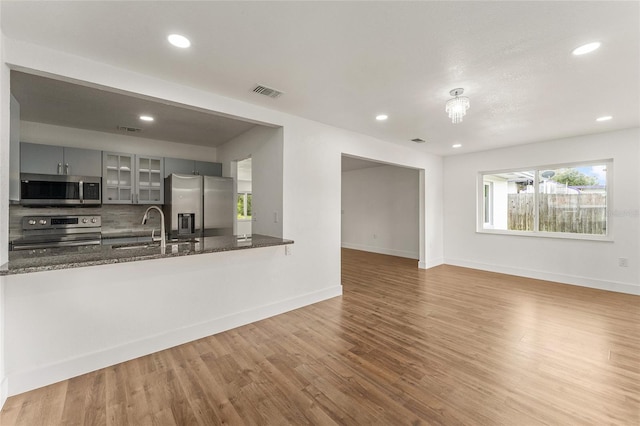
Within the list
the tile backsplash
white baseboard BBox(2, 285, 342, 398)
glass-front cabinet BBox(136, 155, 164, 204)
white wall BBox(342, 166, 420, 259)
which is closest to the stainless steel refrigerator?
glass-front cabinet BBox(136, 155, 164, 204)

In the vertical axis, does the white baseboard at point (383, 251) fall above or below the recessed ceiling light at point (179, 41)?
below

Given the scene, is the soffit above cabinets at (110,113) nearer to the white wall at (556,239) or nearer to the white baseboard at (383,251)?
the white wall at (556,239)

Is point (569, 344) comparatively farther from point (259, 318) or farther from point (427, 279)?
point (259, 318)

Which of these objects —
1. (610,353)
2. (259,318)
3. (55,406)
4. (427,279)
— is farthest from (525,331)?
(55,406)

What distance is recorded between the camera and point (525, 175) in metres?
5.46

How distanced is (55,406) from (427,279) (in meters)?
5.05

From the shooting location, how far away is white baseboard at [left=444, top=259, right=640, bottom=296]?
Answer: 14.0 feet

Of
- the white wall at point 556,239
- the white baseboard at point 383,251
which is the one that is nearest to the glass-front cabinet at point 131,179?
the white baseboard at point 383,251

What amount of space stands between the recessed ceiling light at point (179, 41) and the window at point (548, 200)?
5.99 m

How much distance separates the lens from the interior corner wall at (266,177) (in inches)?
141

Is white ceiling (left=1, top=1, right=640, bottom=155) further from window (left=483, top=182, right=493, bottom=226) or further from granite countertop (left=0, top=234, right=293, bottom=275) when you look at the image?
window (left=483, top=182, right=493, bottom=226)

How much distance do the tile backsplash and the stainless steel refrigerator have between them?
0.46m

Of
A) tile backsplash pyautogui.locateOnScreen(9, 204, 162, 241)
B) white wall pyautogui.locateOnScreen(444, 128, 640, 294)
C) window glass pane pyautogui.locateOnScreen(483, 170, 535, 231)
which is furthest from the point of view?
window glass pane pyautogui.locateOnScreen(483, 170, 535, 231)

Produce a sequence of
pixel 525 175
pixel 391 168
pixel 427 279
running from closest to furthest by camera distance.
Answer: pixel 427 279 → pixel 525 175 → pixel 391 168
